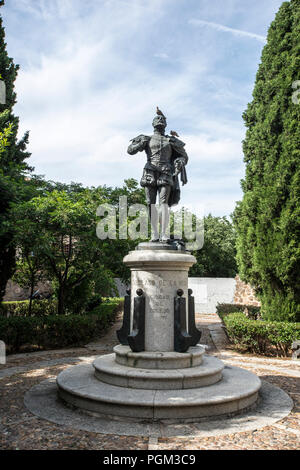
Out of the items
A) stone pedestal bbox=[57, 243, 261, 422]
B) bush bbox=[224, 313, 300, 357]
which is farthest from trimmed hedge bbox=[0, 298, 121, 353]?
bush bbox=[224, 313, 300, 357]

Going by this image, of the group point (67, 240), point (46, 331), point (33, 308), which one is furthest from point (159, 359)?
point (33, 308)

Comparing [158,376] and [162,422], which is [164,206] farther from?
[162,422]

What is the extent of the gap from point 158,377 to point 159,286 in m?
1.53

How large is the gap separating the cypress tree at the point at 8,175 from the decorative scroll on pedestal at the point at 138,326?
18.6ft

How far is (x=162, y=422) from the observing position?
A: 14.4 ft

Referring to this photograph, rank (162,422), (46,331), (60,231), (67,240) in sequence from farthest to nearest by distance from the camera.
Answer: (67,240) < (60,231) < (46,331) < (162,422)

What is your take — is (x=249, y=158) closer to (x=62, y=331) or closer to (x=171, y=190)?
(x=171, y=190)

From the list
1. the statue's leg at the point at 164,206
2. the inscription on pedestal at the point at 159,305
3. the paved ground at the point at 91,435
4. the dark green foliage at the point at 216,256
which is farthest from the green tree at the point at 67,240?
the dark green foliage at the point at 216,256

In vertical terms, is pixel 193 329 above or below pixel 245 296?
above

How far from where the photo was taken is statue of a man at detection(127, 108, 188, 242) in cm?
679
